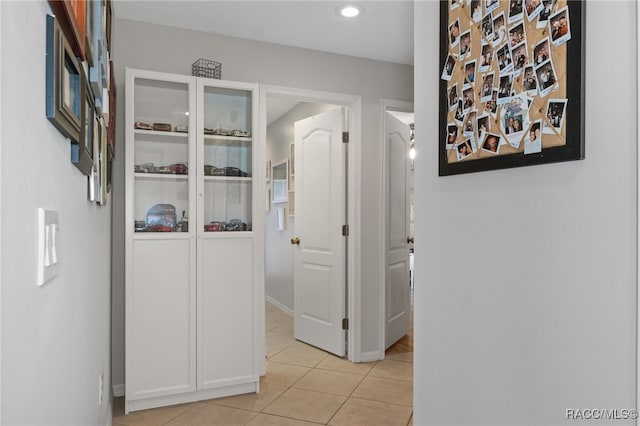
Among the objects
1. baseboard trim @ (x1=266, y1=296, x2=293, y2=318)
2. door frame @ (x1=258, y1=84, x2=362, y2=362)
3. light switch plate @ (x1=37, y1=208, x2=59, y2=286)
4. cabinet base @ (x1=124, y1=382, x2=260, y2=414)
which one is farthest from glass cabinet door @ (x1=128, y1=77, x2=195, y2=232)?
baseboard trim @ (x1=266, y1=296, x2=293, y2=318)

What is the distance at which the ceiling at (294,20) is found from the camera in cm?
269

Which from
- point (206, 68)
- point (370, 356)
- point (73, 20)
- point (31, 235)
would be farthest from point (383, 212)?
point (31, 235)

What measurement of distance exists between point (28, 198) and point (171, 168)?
2.33 meters

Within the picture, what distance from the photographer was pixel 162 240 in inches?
107

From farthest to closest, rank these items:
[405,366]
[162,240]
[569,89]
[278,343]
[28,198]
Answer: [278,343] → [405,366] → [162,240] → [569,89] → [28,198]

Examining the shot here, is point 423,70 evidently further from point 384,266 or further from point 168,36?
point 384,266

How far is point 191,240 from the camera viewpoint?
2.79 meters

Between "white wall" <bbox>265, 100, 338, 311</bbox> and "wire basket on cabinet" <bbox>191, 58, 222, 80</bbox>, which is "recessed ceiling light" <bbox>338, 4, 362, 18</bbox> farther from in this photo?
"white wall" <bbox>265, 100, 338, 311</bbox>

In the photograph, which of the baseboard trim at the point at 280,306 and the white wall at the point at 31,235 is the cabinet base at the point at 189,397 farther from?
the baseboard trim at the point at 280,306

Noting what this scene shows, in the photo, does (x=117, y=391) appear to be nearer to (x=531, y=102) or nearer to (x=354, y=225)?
(x=354, y=225)

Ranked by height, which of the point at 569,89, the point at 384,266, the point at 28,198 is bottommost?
the point at 384,266

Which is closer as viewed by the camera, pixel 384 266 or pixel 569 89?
pixel 569 89

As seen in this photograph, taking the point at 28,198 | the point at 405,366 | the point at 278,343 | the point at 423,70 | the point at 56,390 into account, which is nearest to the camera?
the point at 28,198

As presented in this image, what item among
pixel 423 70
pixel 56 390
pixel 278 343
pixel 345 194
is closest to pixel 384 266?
pixel 345 194
